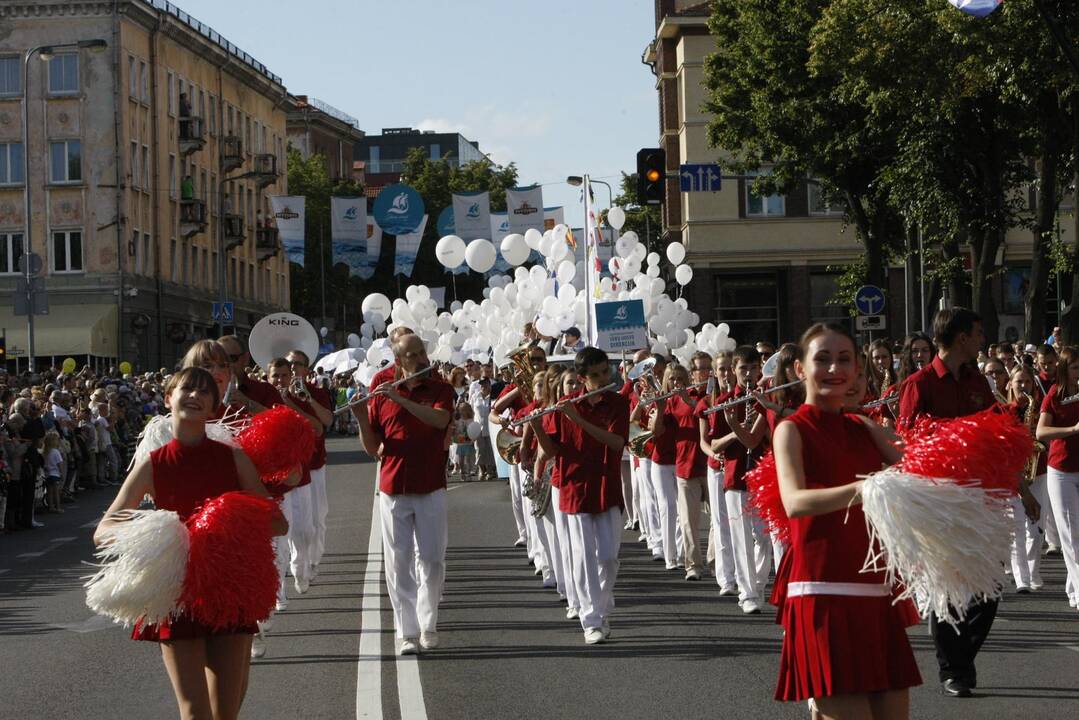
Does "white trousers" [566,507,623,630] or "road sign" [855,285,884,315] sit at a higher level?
"road sign" [855,285,884,315]

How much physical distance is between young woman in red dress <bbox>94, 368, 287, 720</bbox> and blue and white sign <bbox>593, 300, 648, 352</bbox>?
61.1 feet

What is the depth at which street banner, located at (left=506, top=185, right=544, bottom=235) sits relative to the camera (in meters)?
44.3

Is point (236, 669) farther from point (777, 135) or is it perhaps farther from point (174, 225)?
point (174, 225)

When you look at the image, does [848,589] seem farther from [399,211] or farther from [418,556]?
[399,211]

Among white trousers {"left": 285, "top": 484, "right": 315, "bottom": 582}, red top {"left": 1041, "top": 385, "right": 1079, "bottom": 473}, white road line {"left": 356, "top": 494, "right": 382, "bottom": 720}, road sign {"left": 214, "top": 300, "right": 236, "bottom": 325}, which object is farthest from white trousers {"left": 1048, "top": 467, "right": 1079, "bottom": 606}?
road sign {"left": 214, "top": 300, "right": 236, "bottom": 325}

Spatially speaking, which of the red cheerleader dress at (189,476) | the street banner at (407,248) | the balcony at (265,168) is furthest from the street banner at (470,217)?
the red cheerleader dress at (189,476)

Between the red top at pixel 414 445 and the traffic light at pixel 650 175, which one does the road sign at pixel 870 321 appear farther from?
the red top at pixel 414 445

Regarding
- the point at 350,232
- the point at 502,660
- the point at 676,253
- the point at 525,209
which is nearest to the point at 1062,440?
the point at 502,660

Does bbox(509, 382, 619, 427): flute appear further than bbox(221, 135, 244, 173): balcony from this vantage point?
No

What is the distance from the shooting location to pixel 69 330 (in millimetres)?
55844

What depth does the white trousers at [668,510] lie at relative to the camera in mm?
15031

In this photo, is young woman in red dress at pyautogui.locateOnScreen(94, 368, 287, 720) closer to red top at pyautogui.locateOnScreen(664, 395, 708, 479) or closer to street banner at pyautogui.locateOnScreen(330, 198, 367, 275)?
red top at pyautogui.locateOnScreen(664, 395, 708, 479)

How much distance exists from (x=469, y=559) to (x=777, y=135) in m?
21.7

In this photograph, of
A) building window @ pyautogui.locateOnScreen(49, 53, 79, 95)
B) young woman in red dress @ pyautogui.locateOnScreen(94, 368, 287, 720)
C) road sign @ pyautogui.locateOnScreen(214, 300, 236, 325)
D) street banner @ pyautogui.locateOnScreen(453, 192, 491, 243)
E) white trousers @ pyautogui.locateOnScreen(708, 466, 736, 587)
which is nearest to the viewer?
young woman in red dress @ pyautogui.locateOnScreen(94, 368, 287, 720)
